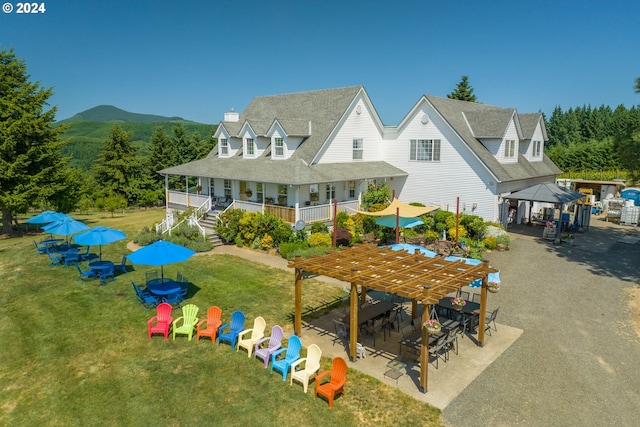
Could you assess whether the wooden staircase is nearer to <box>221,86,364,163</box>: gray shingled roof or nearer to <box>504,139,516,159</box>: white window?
<box>221,86,364,163</box>: gray shingled roof

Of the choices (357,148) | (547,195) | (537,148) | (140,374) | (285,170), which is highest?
(537,148)

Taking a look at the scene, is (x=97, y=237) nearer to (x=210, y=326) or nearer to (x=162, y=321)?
(x=162, y=321)

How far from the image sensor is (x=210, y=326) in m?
13.6

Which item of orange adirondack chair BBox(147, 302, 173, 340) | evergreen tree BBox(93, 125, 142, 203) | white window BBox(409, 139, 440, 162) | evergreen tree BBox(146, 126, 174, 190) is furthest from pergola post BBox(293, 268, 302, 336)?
evergreen tree BBox(146, 126, 174, 190)

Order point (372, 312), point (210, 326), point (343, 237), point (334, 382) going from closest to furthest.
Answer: point (334, 382) < point (210, 326) < point (372, 312) < point (343, 237)

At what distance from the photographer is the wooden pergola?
10.7m

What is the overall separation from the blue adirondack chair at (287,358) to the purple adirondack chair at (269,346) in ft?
0.71

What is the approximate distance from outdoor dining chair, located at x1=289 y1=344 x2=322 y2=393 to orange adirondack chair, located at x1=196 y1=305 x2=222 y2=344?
132 inches


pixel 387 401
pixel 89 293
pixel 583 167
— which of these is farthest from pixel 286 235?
pixel 583 167

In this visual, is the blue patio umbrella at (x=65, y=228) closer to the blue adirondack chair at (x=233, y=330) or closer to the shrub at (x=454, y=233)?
the blue adirondack chair at (x=233, y=330)

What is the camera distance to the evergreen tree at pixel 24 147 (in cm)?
2819

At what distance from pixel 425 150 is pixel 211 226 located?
54.6 feet

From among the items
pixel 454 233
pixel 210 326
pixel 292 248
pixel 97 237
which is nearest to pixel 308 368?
pixel 210 326

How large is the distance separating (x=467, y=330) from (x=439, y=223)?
1321 centimetres
